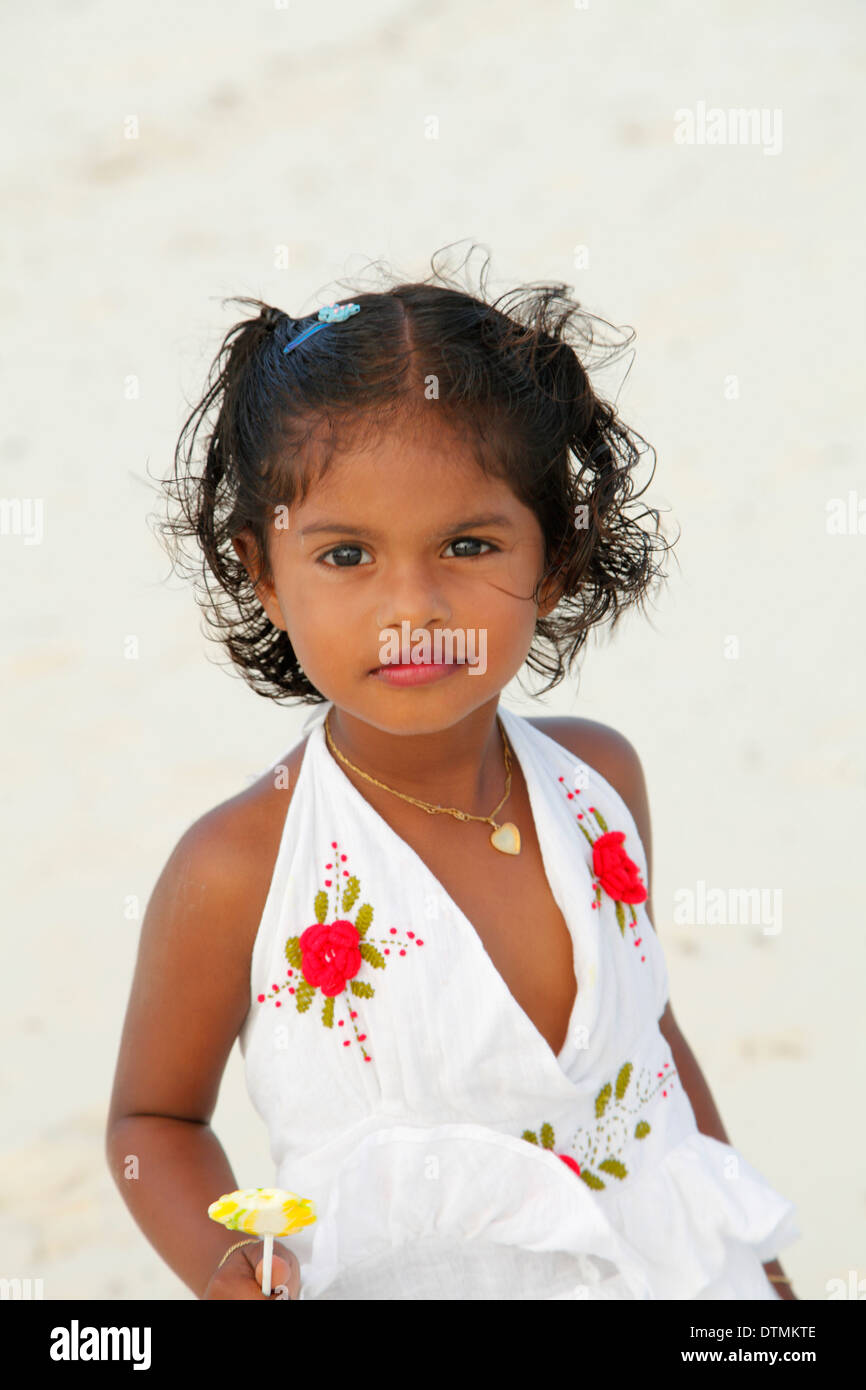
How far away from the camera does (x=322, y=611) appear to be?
1.68m

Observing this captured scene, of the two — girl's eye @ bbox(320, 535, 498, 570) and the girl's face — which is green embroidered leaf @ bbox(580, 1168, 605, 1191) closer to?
the girl's face

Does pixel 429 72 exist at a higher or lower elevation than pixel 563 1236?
higher

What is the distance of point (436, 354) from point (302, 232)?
412 cm

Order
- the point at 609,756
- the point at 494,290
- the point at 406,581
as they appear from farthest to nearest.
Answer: the point at 494,290, the point at 609,756, the point at 406,581

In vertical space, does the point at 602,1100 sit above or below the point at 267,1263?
above

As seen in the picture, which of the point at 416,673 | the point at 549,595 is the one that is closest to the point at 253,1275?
the point at 416,673

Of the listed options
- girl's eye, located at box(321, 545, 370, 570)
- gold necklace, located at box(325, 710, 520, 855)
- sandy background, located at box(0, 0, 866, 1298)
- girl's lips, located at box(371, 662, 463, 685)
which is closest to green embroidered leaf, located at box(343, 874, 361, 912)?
gold necklace, located at box(325, 710, 520, 855)

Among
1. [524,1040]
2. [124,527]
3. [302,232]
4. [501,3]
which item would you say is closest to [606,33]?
[501,3]

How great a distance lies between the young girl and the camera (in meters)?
1.68

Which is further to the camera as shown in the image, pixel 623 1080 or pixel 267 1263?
pixel 623 1080

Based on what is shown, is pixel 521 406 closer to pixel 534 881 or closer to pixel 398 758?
pixel 398 758

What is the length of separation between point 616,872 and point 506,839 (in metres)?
0.15

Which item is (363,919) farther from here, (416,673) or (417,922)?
(416,673)

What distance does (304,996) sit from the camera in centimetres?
174
